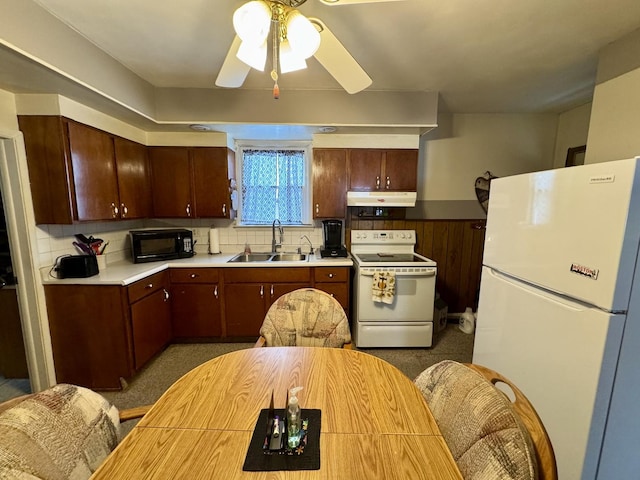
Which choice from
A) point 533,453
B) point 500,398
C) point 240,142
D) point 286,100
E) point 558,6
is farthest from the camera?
point 240,142

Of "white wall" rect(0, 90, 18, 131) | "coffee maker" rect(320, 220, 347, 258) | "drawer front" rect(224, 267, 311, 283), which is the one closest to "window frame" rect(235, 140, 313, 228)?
"coffee maker" rect(320, 220, 347, 258)

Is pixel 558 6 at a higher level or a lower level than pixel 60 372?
higher

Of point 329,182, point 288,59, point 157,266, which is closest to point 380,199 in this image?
point 329,182

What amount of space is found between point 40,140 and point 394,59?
2.56 m

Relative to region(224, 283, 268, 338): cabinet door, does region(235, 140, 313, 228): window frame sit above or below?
above

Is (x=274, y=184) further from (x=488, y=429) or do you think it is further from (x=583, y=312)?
(x=488, y=429)

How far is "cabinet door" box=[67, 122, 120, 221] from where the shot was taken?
6.61 feet

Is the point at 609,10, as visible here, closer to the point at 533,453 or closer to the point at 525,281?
the point at 525,281

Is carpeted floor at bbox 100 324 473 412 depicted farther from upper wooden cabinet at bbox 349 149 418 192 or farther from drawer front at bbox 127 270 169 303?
upper wooden cabinet at bbox 349 149 418 192

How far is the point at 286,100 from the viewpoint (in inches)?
98.7

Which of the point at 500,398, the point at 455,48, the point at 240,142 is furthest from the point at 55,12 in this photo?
the point at 500,398

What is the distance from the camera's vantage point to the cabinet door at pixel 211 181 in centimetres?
286

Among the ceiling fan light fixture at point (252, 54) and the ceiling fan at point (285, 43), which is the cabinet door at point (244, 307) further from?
the ceiling fan light fixture at point (252, 54)

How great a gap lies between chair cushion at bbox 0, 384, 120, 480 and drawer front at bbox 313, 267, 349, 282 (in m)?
1.93
